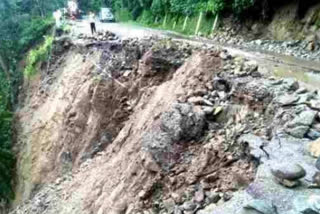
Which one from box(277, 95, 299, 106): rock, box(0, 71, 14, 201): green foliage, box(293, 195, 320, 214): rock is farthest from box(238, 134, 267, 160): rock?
box(0, 71, 14, 201): green foliage

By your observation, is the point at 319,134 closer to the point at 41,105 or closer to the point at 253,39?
the point at 253,39

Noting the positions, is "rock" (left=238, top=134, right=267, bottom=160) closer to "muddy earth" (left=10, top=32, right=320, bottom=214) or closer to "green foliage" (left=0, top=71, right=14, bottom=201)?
"muddy earth" (left=10, top=32, right=320, bottom=214)

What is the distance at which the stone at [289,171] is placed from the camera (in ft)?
23.6

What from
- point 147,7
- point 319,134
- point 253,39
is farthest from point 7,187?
point 147,7

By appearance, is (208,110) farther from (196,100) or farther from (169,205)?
(169,205)

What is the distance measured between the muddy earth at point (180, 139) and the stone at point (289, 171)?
15mm

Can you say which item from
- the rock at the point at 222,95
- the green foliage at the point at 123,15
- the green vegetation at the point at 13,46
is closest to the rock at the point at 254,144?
the rock at the point at 222,95

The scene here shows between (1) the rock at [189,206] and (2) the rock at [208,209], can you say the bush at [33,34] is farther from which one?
(2) the rock at [208,209]

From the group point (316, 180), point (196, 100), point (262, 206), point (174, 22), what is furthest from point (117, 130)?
point (174, 22)

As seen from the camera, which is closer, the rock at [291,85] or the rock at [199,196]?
the rock at [199,196]

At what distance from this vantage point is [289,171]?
7223mm

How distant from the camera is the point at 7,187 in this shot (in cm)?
2197

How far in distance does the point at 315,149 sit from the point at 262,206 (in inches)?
72.2

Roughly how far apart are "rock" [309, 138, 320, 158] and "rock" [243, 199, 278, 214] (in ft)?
5.07
